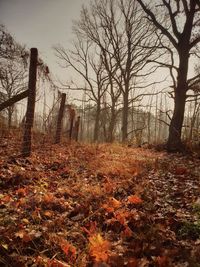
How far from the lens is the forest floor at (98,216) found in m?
3.87

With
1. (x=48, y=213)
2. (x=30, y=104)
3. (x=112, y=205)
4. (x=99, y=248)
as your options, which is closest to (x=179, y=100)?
(x=30, y=104)

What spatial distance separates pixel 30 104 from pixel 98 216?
16.2 ft

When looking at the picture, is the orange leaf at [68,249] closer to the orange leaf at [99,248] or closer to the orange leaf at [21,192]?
the orange leaf at [99,248]

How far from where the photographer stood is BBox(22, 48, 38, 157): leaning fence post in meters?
8.86

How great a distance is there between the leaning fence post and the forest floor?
2.69 ft

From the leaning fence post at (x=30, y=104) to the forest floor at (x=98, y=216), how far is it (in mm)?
821

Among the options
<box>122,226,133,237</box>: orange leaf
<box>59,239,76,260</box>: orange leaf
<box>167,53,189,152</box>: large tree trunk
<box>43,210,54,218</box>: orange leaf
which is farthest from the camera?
<box>167,53,189,152</box>: large tree trunk

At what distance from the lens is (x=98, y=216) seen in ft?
16.5

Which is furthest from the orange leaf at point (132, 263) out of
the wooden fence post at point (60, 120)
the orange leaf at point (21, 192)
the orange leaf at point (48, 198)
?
the wooden fence post at point (60, 120)

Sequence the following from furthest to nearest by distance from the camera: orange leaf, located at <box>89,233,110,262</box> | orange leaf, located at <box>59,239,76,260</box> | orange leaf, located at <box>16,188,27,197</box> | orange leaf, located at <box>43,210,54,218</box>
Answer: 1. orange leaf, located at <box>16,188,27,197</box>
2. orange leaf, located at <box>43,210,54,218</box>
3. orange leaf, located at <box>59,239,76,260</box>
4. orange leaf, located at <box>89,233,110,262</box>

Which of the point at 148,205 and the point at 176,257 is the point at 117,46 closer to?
the point at 148,205

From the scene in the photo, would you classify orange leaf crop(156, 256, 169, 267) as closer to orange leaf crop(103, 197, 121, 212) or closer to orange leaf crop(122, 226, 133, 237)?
orange leaf crop(122, 226, 133, 237)

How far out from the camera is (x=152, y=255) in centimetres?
390

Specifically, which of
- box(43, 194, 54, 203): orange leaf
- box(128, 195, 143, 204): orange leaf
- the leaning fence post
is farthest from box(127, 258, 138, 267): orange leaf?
the leaning fence post
